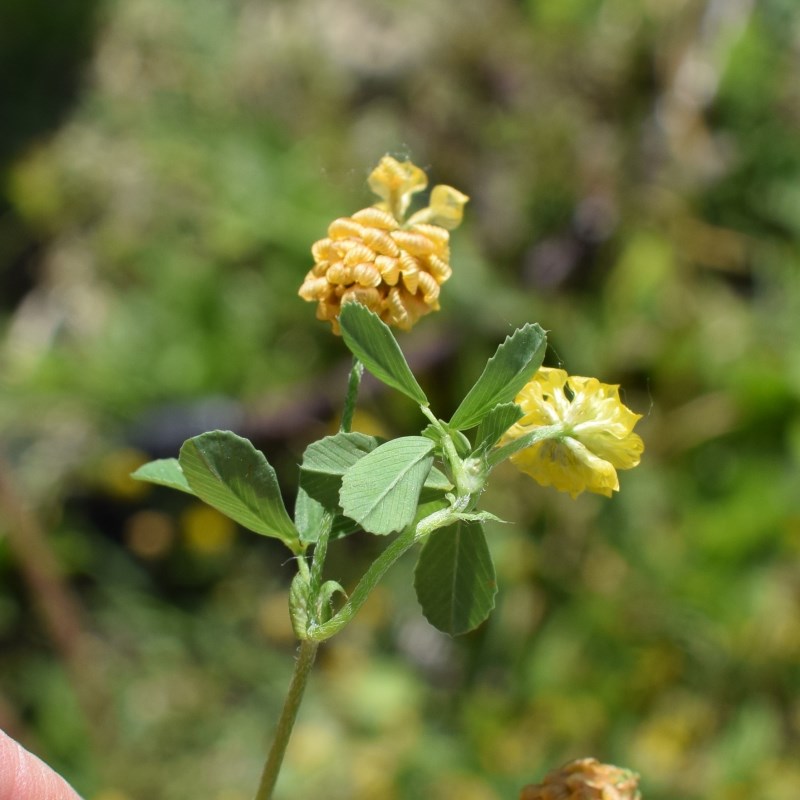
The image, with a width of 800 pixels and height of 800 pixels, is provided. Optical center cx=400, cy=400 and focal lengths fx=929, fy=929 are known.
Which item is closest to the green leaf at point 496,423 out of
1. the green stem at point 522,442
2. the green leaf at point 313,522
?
the green stem at point 522,442

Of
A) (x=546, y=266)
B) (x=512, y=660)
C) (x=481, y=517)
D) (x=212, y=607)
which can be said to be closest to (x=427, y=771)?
(x=512, y=660)

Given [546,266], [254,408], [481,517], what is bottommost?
[481,517]

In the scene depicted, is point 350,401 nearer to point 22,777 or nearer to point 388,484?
point 388,484

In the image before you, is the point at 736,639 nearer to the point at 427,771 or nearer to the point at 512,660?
the point at 512,660

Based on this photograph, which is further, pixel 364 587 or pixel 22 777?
pixel 22 777

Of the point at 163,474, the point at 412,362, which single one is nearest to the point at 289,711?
the point at 163,474

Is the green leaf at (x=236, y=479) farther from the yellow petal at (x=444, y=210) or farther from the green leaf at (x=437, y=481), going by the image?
the yellow petal at (x=444, y=210)
